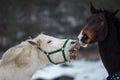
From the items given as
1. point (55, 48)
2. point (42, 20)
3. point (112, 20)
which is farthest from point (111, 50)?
point (42, 20)

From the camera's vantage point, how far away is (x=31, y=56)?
555cm

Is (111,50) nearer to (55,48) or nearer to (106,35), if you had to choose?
(106,35)

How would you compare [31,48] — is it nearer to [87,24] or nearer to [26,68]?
[26,68]

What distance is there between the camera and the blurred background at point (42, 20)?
51.3 feet

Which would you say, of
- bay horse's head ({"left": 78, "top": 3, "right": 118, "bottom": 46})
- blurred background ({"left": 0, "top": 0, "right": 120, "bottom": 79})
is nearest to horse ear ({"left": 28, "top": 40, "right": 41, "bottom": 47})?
bay horse's head ({"left": 78, "top": 3, "right": 118, "bottom": 46})

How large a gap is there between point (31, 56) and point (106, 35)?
33.8 inches

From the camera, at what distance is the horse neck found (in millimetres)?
5328

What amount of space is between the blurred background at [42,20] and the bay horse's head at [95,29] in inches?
377

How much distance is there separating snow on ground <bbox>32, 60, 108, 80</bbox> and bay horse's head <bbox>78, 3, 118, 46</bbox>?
20.6 ft

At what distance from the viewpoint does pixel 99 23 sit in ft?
17.3

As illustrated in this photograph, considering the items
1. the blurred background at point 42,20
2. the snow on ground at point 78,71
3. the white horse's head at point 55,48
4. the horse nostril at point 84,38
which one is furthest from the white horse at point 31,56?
the blurred background at point 42,20

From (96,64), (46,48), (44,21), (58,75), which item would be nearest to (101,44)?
(46,48)

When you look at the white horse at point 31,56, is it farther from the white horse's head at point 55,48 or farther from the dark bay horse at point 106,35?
the dark bay horse at point 106,35

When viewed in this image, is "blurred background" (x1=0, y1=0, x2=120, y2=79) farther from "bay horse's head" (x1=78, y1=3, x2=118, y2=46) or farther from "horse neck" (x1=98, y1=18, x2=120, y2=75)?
"bay horse's head" (x1=78, y1=3, x2=118, y2=46)
